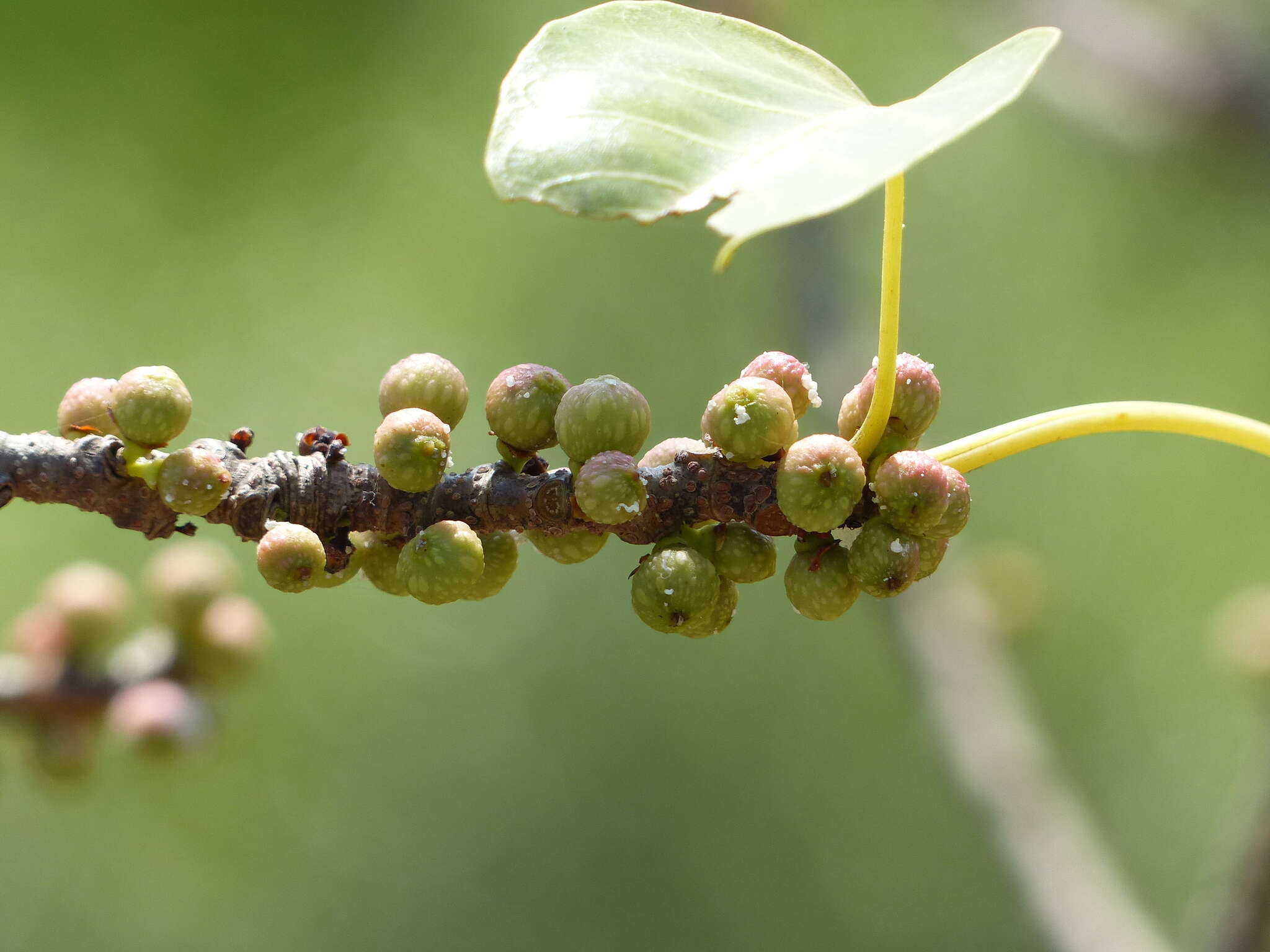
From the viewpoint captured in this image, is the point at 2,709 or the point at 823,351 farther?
the point at 823,351

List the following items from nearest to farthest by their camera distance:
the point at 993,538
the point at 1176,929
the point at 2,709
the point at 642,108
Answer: the point at 642,108 < the point at 2,709 < the point at 1176,929 < the point at 993,538

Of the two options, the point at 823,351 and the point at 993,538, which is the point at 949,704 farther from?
the point at 993,538

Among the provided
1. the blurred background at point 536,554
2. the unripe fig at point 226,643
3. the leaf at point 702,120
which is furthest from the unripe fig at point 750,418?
the blurred background at point 536,554

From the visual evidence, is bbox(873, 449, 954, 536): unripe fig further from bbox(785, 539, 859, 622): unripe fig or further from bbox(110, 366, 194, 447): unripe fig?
bbox(110, 366, 194, 447): unripe fig

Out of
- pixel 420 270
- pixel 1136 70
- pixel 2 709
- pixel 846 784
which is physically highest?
pixel 420 270

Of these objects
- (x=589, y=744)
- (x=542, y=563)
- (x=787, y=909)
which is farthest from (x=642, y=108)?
(x=787, y=909)

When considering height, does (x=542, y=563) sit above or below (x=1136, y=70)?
above

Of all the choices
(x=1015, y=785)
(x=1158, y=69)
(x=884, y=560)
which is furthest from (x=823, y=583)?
(x=1158, y=69)

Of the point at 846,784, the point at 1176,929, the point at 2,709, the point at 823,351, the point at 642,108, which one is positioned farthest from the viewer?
the point at 846,784
